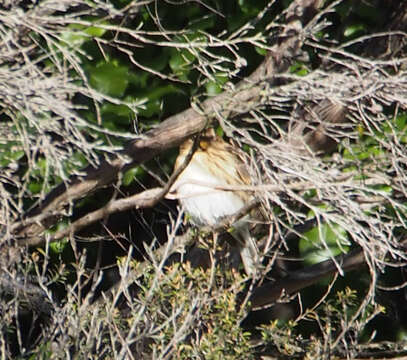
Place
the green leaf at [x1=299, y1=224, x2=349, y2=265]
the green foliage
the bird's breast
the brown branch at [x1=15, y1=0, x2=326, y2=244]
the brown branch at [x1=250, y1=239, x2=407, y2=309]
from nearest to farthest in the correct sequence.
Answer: the green foliage, the brown branch at [x1=15, y1=0, x2=326, y2=244], the brown branch at [x1=250, y1=239, x2=407, y2=309], the green leaf at [x1=299, y1=224, x2=349, y2=265], the bird's breast

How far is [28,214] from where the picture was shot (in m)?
4.81

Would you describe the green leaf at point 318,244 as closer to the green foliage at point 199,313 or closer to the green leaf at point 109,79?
the green foliage at point 199,313

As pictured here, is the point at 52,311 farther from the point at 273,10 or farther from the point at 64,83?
the point at 273,10

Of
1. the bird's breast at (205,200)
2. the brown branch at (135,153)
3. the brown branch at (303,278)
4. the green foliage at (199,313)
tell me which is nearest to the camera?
the green foliage at (199,313)

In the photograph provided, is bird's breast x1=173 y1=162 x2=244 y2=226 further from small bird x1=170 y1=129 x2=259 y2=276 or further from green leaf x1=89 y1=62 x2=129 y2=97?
green leaf x1=89 y1=62 x2=129 y2=97

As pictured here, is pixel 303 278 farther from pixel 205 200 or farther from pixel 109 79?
pixel 109 79

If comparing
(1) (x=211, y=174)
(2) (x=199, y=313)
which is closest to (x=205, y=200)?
(1) (x=211, y=174)

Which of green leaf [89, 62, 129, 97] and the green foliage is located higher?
green leaf [89, 62, 129, 97]

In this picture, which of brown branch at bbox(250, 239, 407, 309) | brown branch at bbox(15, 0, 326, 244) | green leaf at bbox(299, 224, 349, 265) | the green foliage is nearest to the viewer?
the green foliage

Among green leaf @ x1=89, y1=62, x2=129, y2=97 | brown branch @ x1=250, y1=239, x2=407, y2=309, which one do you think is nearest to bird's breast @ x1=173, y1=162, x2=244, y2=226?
brown branch @ x1=250, y1=239, x2=407, y2=309

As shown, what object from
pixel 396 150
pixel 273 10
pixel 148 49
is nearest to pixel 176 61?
pixel 148 49

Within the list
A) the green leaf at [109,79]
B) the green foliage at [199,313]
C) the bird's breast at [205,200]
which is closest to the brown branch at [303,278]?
the bird's breast at [205,200]

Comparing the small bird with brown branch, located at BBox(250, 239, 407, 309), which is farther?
the small bird

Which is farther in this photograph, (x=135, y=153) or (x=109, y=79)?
(x=109, y=79)
